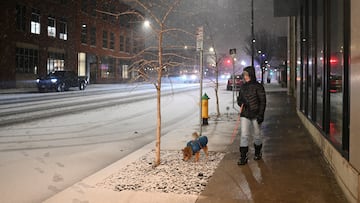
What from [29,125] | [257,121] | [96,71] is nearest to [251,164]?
[257,121]

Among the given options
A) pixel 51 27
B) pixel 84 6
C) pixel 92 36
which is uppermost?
pixel 84 6

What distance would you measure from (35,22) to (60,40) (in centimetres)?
506

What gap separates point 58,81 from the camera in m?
32.6

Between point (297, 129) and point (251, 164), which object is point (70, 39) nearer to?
point (297, 129)

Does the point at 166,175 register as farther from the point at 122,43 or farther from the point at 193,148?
the point at 122,43

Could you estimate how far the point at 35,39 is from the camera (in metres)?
39.2

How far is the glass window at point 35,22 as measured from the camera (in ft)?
127

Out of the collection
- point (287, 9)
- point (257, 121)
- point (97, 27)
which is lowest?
point (257, 121)

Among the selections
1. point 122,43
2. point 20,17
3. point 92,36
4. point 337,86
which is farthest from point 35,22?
point 337,86

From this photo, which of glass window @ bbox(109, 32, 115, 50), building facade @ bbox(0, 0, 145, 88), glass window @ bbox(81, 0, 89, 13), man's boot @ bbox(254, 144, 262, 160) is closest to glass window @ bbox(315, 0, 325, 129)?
man's boot @ bbox(254, 144, 262, 160)

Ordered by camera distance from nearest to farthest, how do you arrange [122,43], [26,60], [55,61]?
[26,60]
[55,61]
[122,43]

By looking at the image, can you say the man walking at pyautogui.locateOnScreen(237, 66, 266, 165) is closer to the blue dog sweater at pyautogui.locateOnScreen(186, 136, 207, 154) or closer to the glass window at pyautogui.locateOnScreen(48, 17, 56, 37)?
the blue dog sweater at pyautogui.locateOnScreen(186, 136, 207, 154)

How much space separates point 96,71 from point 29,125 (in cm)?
4162

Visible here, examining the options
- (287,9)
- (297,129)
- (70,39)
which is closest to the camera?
(297,129)
